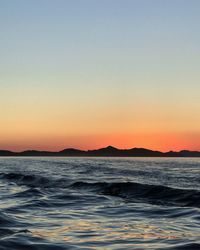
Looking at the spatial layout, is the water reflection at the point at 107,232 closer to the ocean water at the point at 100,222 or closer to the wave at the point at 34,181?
the ocean water at the point at 100,222

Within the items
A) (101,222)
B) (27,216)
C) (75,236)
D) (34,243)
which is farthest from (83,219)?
(34,243)

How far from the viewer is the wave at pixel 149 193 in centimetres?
1846

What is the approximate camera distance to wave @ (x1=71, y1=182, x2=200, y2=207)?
1846cm

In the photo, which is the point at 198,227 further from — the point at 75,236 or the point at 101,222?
the point at 75,236

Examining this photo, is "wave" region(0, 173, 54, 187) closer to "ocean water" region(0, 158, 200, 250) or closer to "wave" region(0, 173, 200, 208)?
"wave" region(0, 173, 200, 208)

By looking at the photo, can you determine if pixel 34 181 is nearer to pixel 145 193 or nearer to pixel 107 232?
pixel 145 193

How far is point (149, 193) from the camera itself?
Result: 21594 mm

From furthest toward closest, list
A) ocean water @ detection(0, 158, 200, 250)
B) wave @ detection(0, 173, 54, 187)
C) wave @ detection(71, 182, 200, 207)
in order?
1. wave @ detection(0, 173, 54, 187)
2. wave @ detection(71, 182, 200, 207)
3. ocean water @ detection(0, 158, 200, 250)

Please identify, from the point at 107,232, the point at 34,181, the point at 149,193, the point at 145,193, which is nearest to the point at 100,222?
the point at 107,232

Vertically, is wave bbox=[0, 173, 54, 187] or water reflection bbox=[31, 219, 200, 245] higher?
wave bbox=[0, 173, 54, 187]

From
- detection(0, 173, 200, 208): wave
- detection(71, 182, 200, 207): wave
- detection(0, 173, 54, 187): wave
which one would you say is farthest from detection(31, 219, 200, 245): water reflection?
detection(0, 173, 54, 187): wave

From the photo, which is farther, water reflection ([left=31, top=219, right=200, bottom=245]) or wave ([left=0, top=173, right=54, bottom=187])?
wave ([left=0, top=173, right=54, bottom=187])

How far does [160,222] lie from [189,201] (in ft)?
20.9

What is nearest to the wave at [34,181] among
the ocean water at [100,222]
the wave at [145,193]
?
the wave at [145,193]
